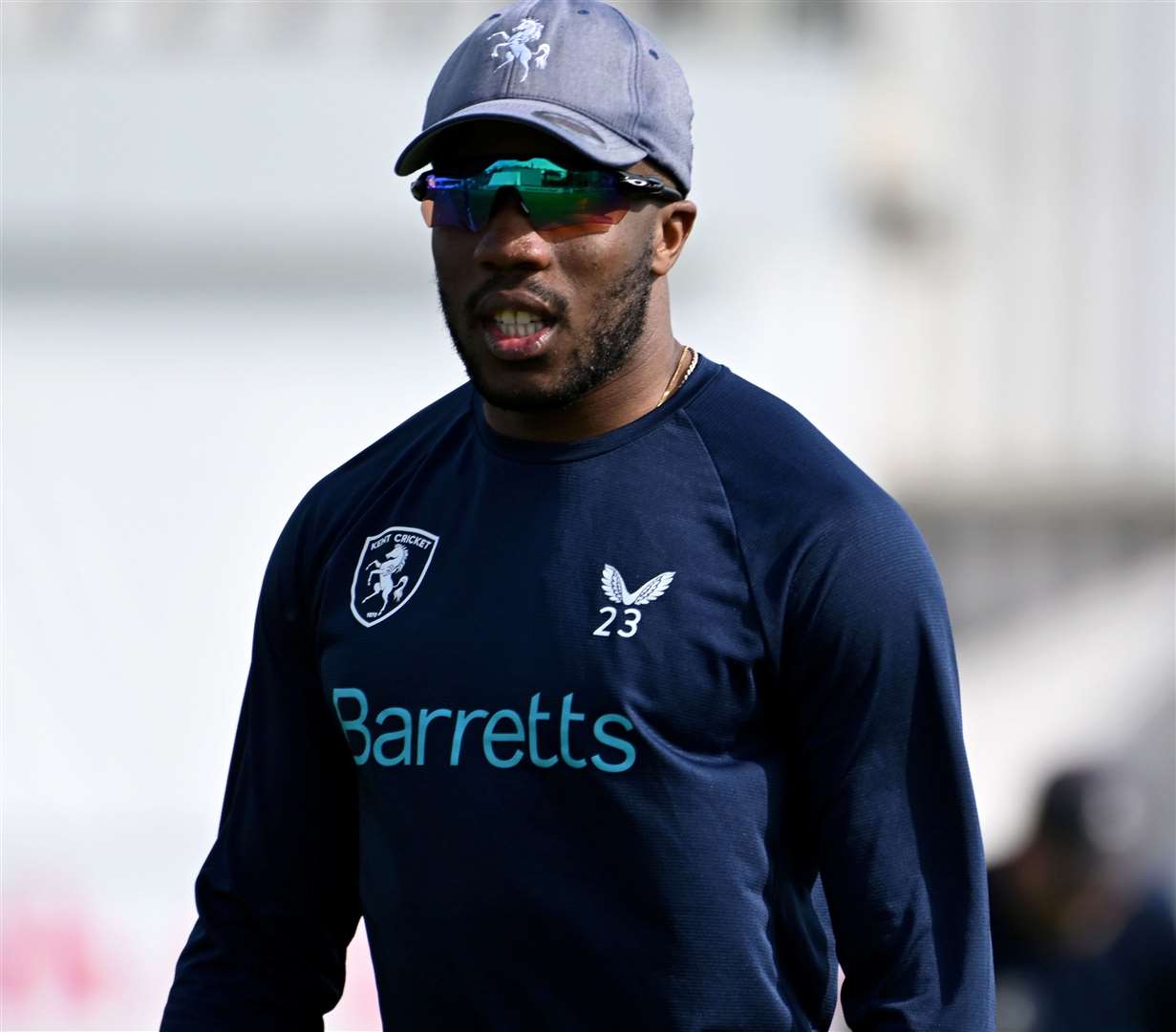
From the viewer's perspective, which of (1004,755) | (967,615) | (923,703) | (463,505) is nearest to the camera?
(923,703)

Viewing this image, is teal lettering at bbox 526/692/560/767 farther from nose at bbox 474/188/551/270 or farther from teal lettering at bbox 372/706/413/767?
nose at bbox 474/188/551/270

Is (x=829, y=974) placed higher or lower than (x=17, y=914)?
higher

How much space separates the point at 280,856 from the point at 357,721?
0.90 ft

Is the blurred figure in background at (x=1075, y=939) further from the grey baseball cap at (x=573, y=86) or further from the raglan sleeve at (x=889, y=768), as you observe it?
the grey baseball cap at (x=573, y=86)

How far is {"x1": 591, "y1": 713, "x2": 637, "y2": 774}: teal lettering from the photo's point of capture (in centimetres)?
195

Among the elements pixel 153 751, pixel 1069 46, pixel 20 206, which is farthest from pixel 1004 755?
pixel 1069 46

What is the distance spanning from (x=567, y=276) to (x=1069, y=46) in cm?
1239

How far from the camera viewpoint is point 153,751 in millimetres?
9648

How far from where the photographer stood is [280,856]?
2273mm

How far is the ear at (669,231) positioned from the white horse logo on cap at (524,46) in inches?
8.2

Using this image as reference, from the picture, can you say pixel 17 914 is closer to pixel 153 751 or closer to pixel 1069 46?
pixel 153 751

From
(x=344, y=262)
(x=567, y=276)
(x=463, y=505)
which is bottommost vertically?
(x=463, y=505)

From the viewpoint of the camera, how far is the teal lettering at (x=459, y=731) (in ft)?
6.60

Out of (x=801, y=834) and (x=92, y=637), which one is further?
(x=92, y=637)
